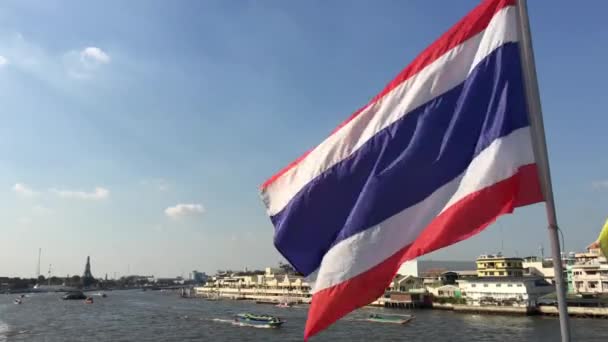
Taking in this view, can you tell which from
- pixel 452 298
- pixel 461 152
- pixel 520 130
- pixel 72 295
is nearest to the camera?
pixel 520 130

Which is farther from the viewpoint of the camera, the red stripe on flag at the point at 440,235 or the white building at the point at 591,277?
the white building at the point at 591,277

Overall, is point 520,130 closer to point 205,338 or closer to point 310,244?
point 310,244

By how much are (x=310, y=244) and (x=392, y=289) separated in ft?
238

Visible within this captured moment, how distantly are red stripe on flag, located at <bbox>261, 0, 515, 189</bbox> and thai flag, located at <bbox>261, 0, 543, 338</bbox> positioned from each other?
1 cm

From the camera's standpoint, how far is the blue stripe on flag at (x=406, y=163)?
13.9 ft

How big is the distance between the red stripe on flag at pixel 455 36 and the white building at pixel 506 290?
53.8 m

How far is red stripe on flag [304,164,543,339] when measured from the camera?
13.3 ft

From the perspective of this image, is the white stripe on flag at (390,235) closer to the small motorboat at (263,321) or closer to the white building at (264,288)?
the small motorboat at (263,321)

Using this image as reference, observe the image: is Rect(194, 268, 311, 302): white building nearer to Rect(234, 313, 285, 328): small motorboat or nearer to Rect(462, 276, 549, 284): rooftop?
Rect(462, 276, 549, 284): rooftop

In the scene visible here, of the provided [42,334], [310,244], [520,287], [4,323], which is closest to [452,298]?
[520,287]

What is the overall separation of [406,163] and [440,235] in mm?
719

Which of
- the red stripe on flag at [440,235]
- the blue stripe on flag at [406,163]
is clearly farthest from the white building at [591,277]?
the red stripe on flag at [440,235]

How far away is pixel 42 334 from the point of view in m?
42.7

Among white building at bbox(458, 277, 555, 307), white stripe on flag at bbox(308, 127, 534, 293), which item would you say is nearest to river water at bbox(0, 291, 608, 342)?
white building at bbox(458, 277, 555, 307)
